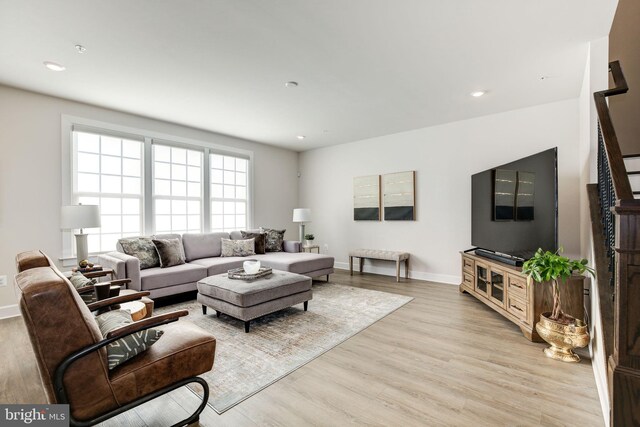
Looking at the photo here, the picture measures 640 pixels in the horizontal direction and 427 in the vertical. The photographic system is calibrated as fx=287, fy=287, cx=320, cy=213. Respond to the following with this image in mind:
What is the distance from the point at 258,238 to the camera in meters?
5.19

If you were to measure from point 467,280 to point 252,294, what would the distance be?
2.96 metres

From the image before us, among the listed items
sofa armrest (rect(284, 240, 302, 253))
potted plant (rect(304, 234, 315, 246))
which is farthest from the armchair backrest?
potted plant (rect(304, 234, 315, 246))

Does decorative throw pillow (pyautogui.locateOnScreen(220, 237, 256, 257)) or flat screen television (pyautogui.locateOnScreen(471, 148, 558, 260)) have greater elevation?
flat screen television (pyautogui.locateOnScreen(471, 148, 558, 260))

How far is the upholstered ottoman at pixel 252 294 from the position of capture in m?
2.86

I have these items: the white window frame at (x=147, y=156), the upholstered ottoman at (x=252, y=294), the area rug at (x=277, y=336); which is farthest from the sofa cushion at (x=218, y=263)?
the white window frame at (x=147, y=156)

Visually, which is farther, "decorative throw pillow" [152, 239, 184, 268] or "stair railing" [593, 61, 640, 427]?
"decorative throw pillow" [152, 239, 184, 268]

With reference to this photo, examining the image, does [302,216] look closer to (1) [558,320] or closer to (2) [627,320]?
(1) [558,320]

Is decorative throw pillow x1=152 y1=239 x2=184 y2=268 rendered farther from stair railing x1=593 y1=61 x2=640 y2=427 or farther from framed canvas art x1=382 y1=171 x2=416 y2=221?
stair railing x1=593 y1=61 x2=640 y2=427

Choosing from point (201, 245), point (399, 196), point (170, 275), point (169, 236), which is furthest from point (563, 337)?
point (169, 236)

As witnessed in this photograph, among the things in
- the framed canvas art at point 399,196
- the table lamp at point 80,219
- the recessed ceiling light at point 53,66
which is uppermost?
the recessed ceiling light at point 53,66

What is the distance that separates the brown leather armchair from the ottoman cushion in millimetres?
1337

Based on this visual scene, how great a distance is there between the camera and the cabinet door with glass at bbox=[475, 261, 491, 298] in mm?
3414

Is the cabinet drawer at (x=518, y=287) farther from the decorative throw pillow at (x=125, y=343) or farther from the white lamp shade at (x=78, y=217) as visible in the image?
the white lamp shade at (x=78, y=217)

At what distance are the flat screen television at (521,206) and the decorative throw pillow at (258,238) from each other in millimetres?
3472
